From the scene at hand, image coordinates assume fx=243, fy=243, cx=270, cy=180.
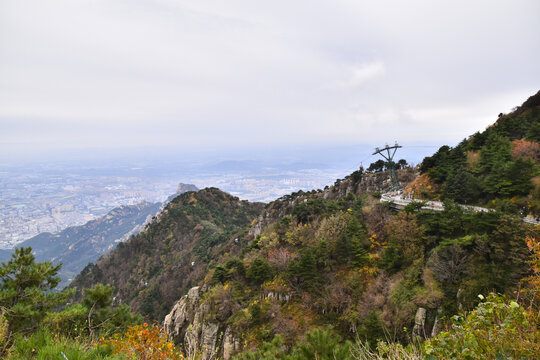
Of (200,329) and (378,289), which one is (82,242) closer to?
(200,329)

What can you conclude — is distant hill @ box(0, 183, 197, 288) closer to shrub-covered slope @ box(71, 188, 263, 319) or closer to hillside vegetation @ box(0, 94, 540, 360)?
shrub-covered slope @ box(71, 188, 263, 319)

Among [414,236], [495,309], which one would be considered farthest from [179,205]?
[495,309]

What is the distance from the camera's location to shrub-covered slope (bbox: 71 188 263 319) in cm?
4747

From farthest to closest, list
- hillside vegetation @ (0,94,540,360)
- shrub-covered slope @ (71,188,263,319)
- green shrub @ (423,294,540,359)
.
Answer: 1. shrub-covered slope @ (71,188,263,319)
2. hillside vegetation @ (0,94,540,360)
3. green shrub @ (423,294,540,359)

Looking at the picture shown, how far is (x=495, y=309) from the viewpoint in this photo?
3768 mm

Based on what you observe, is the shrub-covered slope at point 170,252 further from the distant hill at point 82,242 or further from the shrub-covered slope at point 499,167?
the distant hill at point 82,242

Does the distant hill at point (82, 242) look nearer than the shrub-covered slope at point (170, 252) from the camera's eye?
No

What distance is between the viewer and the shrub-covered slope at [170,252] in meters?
47.5

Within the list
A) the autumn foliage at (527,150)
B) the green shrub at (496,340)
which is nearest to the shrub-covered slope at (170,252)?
the autumn foliage at (527,150)

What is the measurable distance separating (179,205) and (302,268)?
64852 mm

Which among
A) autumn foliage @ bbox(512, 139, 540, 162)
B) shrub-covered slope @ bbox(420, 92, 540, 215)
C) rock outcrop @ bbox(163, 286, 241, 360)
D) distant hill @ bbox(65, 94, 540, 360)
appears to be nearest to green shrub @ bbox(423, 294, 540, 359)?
distant hill @ bbox(65, 94, 540, 360)

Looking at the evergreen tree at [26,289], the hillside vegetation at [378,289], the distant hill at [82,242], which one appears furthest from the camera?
the distant hill at [82,242]

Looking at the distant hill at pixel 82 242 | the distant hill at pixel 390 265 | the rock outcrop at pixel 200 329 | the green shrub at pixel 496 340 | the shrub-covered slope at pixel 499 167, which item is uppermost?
the shrub-covered slope at pixel 499 167

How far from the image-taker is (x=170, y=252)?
62.2 metres
